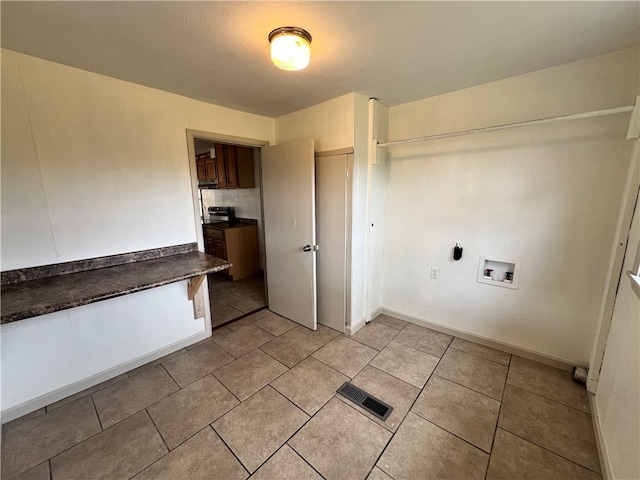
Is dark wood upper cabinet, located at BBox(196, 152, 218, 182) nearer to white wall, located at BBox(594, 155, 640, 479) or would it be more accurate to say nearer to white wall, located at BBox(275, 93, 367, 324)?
white wall, located at BBox(275, 93, 367, 324)

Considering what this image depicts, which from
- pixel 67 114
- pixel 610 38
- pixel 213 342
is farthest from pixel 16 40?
pixel 610 38

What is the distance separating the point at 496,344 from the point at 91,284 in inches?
127

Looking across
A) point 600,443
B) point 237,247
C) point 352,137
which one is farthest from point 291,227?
point 600,443

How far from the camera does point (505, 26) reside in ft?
4.33

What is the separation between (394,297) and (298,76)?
7.75ft

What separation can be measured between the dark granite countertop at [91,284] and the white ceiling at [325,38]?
1421 millimetres

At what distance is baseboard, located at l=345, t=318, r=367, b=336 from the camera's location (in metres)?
2.56

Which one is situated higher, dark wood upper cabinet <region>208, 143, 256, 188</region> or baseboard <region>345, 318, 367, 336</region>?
dark wood upper cabinet <region>208, 143, 256, 188</region>

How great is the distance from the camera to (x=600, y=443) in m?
1.40


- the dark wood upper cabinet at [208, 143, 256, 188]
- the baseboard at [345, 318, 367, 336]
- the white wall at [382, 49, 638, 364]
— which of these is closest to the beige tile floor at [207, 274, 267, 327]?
the baseboard at [345, 318, 367, 336]

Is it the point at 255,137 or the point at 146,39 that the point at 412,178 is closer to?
the point at 255,137

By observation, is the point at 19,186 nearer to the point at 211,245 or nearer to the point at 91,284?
the point at 91,284

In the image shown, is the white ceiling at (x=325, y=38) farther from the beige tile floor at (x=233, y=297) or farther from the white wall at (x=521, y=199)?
the beige tile floor at (x=233, y=297)

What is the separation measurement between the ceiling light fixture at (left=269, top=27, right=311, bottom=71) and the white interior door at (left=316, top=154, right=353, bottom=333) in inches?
41.1
